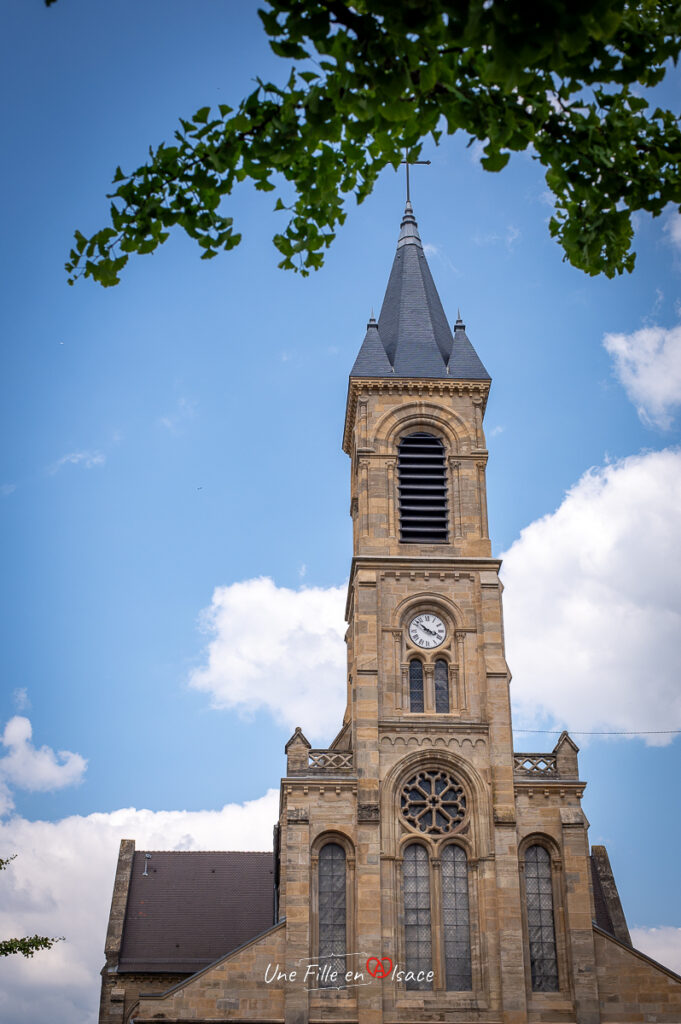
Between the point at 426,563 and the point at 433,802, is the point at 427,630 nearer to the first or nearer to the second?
the point at 426,563

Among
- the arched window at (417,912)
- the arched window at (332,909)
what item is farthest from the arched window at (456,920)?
the arched window at (332,909)

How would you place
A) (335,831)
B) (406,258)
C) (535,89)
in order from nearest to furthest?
1. (535,89)
2. (335,831)
3. (406,258)

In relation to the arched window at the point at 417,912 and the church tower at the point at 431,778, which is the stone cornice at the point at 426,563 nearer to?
the church tower at the point at 431,778

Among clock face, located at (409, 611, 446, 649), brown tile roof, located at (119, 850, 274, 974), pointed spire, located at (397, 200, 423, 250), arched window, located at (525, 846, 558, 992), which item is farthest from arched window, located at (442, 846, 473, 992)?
pointed spire, located at (397, 200, 423, 250)

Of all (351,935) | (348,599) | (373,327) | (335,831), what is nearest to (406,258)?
(373,327)

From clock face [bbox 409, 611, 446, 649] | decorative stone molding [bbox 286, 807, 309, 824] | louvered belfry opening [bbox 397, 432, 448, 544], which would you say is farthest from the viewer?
louvered belfry opening [bbox 397, 432, 448, 544]

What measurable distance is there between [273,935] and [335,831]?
3221 mm

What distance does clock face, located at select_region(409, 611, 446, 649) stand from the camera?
Answer: 34.9 metres

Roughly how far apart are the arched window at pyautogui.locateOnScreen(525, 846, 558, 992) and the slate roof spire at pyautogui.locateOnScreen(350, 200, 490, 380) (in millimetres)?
15504

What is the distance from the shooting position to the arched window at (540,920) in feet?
102

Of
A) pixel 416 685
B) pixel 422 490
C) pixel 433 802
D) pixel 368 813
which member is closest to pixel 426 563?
pixel 422 490

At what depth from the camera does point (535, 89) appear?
820 centimetres

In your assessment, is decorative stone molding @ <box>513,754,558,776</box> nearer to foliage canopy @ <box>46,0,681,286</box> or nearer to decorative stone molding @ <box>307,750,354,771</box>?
decorative stone molding @ <box>307,750,354,771</box>

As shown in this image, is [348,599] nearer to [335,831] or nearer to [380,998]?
[335,831]
